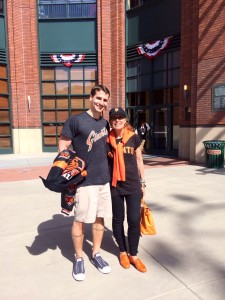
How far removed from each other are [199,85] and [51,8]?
10055mm

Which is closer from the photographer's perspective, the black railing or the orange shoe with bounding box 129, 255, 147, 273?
the orange shoe with bounding box 129, 255, 147, 273

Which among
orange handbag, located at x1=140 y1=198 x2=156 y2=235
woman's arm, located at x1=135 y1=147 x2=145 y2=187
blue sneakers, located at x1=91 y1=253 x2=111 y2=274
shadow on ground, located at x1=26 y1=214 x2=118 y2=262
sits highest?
woman's arm, located at x1=135 y1=147 x2=145 y2=187

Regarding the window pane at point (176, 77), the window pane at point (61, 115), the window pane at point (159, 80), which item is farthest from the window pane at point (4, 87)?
the window pane at point (176, 77)

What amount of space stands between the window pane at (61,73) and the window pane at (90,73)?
1.17 metres

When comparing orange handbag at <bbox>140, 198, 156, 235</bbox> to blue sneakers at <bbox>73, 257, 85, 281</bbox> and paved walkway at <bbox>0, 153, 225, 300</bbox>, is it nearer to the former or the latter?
paved walkway at <bbox>0, 153, 225, 300</bbox>

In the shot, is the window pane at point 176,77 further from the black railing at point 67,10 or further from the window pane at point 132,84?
the black railing at point 67,10

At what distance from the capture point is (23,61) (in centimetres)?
1529

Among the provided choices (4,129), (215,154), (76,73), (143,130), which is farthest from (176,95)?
(4,129)

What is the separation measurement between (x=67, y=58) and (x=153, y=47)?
5094mm

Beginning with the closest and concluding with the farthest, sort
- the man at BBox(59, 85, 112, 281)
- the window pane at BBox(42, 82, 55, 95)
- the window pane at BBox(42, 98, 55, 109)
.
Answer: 1. the man at BBox(59, 85, 112, 281)
2. the window pane at BBox(42, 82, 55, 95)
3. the window pane at BBox(42, 98, 55, 109)

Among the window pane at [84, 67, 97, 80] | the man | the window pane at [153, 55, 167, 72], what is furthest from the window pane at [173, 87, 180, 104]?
the man

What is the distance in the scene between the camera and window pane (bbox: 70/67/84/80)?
15.9 metres

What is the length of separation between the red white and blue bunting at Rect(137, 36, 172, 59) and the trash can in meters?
5.90

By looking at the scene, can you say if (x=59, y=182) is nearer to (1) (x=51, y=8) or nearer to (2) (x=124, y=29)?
(2) (x=124, y=29)
